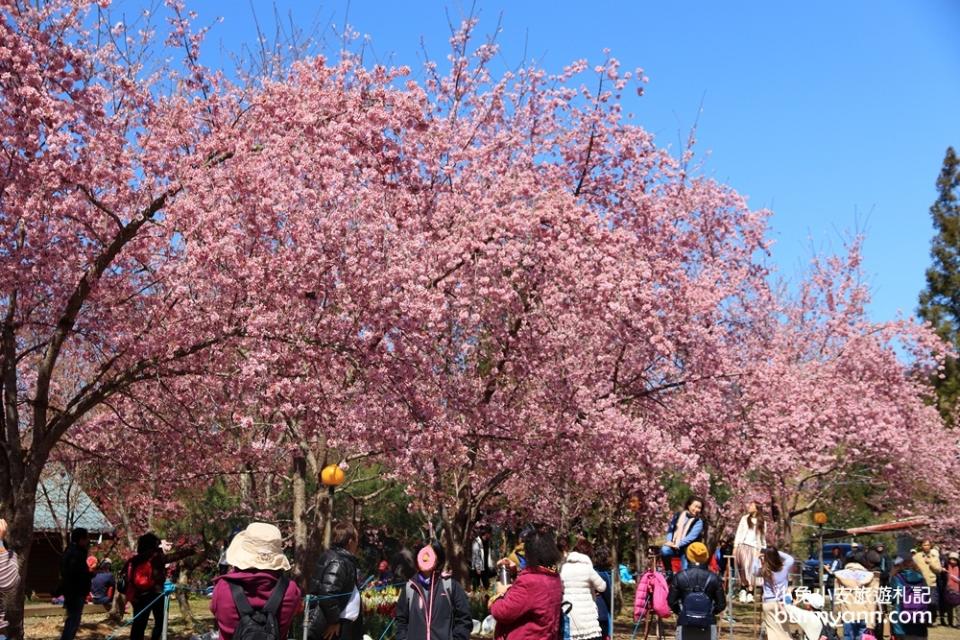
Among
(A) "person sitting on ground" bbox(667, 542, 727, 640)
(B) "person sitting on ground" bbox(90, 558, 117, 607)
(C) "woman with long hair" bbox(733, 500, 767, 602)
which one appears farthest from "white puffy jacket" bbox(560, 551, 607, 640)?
(B) "person sitting on ground" bbox(90, 558, 117, 607)

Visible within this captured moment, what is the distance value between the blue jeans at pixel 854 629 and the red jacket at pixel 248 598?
9.28 meters

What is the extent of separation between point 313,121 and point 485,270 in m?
2.93

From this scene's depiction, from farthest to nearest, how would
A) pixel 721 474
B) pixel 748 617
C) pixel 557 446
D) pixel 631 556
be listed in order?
pixel 631 556, pixel 748 617, pixel 721 474, pixel 557 446

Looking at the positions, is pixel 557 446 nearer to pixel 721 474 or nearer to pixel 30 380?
pixel 721 474

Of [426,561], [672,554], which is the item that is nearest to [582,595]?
[426,561]

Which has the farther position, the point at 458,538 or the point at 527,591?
the point at 458,538

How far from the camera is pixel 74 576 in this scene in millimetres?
11180

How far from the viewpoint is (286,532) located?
21.8 meters

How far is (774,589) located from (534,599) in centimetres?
386

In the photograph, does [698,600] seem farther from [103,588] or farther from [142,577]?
[103,588]

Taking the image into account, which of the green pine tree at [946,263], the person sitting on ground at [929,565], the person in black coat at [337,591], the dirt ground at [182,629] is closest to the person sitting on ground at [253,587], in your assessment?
the person in black coat at [337,591]

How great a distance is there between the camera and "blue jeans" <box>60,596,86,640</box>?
1105 centimetres

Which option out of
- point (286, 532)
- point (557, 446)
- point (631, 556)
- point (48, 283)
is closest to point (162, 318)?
point (48, 283)

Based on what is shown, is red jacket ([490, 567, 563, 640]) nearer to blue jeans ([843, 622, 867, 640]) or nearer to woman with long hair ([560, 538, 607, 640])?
woman with long hair ([560, 538, 607, 640])
